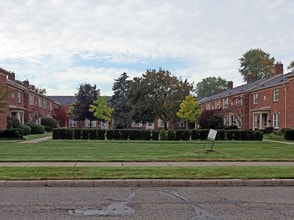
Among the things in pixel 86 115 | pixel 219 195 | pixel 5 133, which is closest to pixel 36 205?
pixel 219 195

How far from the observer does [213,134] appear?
→ 16.8m

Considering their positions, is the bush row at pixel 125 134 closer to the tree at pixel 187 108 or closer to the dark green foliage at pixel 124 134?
the dark green foliage at pixel 124 134

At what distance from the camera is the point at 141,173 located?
10492 millimetres

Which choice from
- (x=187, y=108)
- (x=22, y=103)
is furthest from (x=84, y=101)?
(x=187, y=108)

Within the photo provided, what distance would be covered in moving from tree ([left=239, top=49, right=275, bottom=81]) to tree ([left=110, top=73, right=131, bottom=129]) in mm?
31206

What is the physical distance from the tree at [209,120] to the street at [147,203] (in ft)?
143

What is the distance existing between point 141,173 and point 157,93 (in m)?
40.4

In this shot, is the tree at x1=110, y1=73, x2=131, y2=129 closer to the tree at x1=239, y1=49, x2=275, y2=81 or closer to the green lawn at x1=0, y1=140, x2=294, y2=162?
the tree at x1=239, y1=49, x2=275, y2=81

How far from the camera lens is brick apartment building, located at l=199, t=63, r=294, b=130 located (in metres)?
38.9

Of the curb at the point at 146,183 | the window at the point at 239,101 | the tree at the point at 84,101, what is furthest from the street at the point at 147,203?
the tree at the point at 84,101

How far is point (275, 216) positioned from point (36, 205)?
182 inches

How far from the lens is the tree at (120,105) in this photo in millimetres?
61031

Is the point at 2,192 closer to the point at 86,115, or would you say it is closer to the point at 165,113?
the point at 165,113

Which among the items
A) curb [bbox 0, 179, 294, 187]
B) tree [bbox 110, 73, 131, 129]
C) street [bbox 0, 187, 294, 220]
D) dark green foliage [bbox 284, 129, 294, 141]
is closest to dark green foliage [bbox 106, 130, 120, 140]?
dark green foliage [bbox 284, 129, 294, 141]
